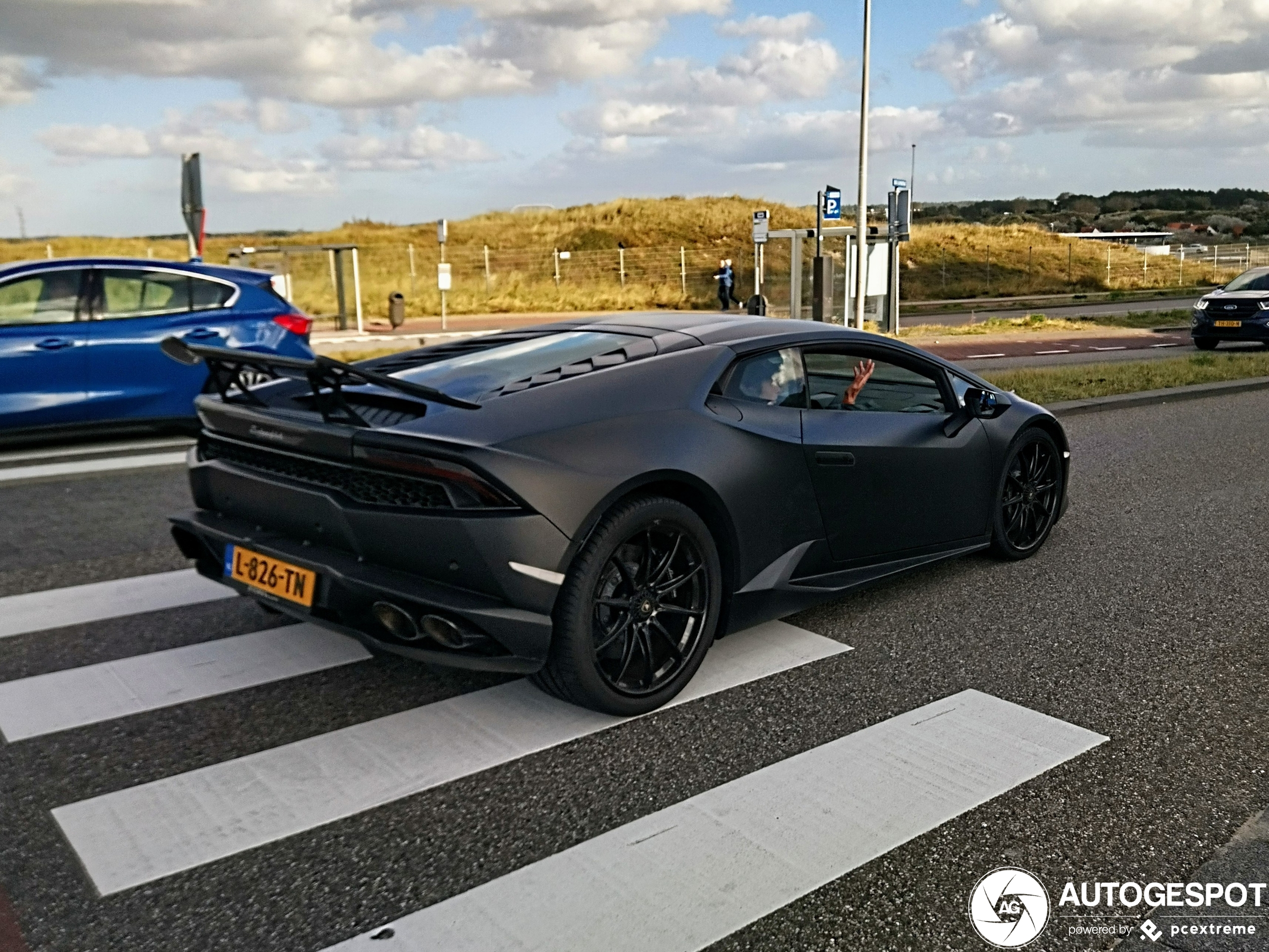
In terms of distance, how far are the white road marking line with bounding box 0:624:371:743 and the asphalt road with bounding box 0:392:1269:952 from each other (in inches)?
3.6

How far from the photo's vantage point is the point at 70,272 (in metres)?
9.64

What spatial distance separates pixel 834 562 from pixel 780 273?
25675mm

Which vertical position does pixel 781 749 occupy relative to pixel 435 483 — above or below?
below

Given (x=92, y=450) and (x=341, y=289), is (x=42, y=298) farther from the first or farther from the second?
(x=341, y=289)

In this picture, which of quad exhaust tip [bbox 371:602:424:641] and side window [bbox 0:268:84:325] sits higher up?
side window [bbox 0:268:84:325]

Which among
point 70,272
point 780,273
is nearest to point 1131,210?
point 780,273

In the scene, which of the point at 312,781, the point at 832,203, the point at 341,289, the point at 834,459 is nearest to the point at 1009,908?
the point at 312,781

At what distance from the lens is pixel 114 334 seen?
31.9ft

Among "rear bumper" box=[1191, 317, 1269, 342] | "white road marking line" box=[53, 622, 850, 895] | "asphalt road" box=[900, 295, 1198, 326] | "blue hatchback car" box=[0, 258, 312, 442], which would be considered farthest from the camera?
"asphalt road" box=[900, 295, 1198, 326]

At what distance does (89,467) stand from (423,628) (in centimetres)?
620

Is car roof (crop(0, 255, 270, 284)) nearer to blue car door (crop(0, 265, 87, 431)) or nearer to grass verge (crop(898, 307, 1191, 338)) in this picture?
blue car door (crop(0, 265, 87, 431))

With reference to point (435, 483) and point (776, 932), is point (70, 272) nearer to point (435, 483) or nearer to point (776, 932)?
point (435, 483)

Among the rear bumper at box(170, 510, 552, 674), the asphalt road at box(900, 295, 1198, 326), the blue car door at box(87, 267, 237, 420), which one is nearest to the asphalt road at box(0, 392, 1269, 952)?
the rear bumper at box(170, 510, 552, 674)

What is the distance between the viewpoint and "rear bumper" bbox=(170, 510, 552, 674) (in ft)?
11.7
